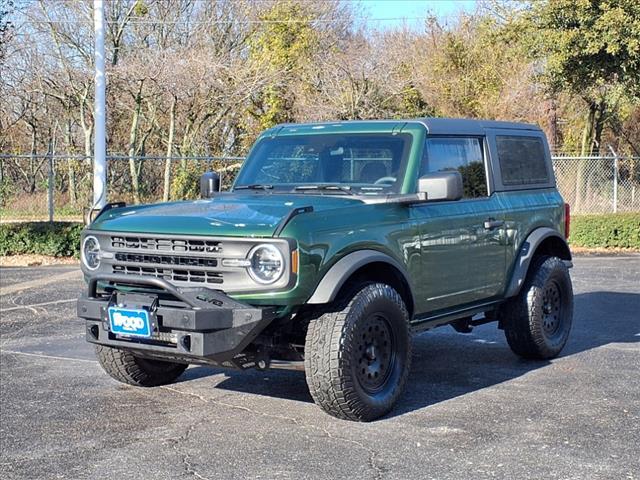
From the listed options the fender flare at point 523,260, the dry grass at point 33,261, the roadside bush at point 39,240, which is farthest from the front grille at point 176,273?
the roadside bush at point 39,240

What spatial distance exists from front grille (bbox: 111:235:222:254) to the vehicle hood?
0.16ft

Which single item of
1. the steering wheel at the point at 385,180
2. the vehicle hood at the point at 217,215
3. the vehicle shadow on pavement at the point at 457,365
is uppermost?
the steering wheel at the point at 385,180

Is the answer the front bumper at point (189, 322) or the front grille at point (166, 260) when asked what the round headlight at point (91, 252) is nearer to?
the front grille at point (166, 260)

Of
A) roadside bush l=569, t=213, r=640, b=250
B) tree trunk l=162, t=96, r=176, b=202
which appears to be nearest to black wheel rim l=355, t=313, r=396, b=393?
roadside bush l=569, t=213, r=640, b=250

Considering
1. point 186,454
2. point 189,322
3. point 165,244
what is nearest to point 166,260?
point 165,244

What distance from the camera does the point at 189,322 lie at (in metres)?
5.09

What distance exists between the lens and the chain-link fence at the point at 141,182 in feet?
59.8

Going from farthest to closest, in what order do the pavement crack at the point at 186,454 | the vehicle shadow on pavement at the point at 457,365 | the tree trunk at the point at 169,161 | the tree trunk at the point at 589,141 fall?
the tree trunk at the point at 589,141 < the tree trunk at the point at 169,161 < the vehicle shadow on pavement at the point at 457,365 < the pavement crack at the point at 186,454

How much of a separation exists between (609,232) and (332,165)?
1302cm

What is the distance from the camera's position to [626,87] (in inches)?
742

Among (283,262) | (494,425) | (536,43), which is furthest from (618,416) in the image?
(536,43)

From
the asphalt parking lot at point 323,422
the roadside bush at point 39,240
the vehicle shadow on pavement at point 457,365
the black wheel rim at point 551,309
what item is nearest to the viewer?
the asphalt parking lot at point 323,422

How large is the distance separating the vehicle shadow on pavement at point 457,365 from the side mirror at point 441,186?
1434 millimetres

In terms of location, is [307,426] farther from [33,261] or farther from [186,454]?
[33,261]
